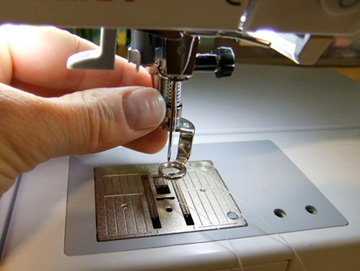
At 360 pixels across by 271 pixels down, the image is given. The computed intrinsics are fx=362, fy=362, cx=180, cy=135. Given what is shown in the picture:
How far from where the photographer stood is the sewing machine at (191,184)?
42cm

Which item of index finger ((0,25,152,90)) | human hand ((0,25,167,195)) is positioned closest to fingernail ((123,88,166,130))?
human hand ((0,25,167,195))

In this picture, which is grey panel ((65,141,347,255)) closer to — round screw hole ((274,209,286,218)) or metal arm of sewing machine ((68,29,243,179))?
round screw hole ((274,209,286,218))

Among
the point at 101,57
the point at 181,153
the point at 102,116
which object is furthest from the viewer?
the point at 181,153

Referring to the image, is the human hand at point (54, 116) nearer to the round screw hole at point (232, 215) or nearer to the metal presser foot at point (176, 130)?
the metal presser foot at point (176, 130)

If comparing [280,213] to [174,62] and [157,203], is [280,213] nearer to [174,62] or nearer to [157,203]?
[157,203]

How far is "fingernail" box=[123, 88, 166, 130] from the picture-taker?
1.95ft

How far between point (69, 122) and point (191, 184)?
0.25 metres

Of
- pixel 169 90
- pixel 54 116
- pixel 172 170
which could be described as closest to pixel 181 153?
pixel 172 170

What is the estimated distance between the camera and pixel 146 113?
0.60 m

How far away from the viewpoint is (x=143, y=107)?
23.3 inches

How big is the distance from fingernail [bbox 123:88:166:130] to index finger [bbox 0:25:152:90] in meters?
0.23

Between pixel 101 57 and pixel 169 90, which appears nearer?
pixel 101 57

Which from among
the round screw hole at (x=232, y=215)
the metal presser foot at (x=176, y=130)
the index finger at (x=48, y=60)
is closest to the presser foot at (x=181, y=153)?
the metal presser foot at (x=176, y=130)

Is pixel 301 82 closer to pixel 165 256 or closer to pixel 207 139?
pixel 207 139
